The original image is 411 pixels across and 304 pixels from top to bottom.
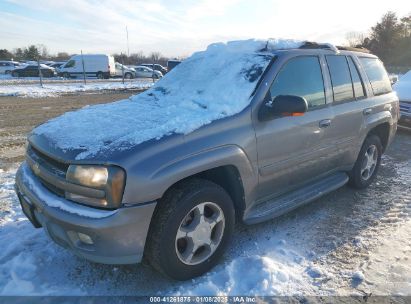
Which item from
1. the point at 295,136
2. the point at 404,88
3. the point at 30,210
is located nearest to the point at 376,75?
the point at 295,136

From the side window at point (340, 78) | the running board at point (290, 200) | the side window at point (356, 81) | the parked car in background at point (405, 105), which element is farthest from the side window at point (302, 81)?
the parked car in background at point (405, 105)

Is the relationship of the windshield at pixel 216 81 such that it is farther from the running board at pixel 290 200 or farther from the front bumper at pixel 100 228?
the front bumper at pixel 100 228

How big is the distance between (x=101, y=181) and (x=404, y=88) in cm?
846

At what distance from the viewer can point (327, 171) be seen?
14.2 feet

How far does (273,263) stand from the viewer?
3240 millimetres

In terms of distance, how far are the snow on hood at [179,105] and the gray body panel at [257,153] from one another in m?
0.09

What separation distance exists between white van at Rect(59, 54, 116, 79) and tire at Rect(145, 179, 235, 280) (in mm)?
31425

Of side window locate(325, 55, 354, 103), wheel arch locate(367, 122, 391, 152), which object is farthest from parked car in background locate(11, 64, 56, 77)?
side window locate(325, 55, 354, 103)

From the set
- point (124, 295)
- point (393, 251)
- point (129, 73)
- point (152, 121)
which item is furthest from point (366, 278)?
point (129, 73)

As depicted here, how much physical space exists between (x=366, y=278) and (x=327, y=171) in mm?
1440

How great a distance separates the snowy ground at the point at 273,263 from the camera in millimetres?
2961

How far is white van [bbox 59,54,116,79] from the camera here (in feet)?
106

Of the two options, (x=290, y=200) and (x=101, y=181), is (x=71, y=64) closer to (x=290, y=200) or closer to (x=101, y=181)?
(x=290, y=200)

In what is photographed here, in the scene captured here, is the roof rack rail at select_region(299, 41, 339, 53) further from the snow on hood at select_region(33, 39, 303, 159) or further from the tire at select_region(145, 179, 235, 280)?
the tire at select_region(145, 179, 235, 280)
